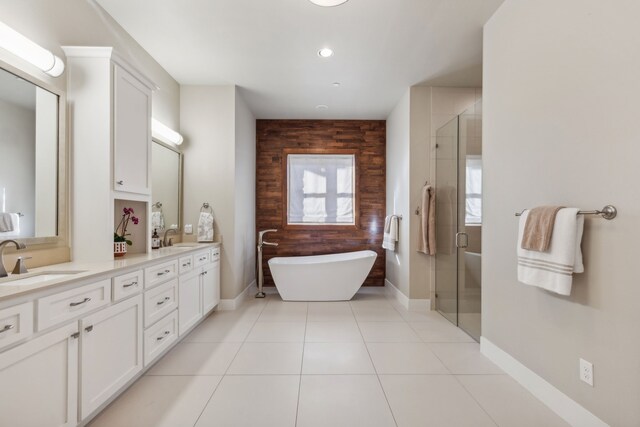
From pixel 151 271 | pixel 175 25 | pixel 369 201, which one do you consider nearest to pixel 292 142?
pixel 369 201

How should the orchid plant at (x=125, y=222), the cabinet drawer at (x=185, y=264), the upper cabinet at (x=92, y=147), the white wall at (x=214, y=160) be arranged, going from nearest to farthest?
the upper cabinet at (x=92, y=147), the orchid plant at (x=125, y=222), the cabinet drawer at (x=185, y=264), the white wall at (x=214, y=160)

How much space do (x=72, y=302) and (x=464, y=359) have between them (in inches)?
105

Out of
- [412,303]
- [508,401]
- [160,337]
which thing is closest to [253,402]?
[160,337]

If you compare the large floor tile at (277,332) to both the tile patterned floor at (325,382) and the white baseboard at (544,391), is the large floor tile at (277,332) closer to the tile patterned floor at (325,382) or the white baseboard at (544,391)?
the tile patterned floor at (325,382)

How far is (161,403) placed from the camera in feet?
6.19

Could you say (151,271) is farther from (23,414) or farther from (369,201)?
(369,201)

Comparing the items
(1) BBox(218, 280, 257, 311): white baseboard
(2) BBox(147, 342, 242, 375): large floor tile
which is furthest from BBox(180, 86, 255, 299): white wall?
(2) BBox(147, 342, 242, 375): large floor tile

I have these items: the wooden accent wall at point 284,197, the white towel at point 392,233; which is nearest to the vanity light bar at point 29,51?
the wooden accent wall at point 284,197

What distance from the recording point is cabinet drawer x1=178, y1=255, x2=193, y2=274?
2697mm

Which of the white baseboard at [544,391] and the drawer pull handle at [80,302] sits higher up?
the drawer pull handle at [80,302]

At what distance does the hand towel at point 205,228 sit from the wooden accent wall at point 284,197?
1445mm

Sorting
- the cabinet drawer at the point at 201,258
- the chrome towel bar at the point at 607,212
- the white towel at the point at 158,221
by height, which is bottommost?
the cabinet drawer at the point at 201,258

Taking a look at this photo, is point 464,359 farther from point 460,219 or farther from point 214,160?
point 214,160

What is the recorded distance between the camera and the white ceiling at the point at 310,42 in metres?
2.38
